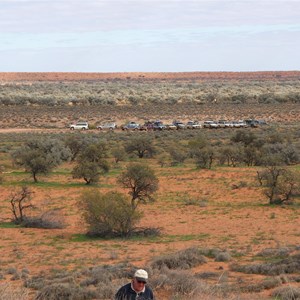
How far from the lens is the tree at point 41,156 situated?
35.1 m

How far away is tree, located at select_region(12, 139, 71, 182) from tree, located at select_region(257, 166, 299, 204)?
1214 cm

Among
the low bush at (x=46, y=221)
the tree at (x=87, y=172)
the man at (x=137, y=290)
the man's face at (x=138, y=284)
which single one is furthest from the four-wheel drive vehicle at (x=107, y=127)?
the man's face at (x=138, y=284)

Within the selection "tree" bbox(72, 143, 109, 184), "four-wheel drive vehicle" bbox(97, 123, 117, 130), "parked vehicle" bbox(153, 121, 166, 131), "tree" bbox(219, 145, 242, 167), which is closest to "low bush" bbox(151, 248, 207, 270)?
"tree" bbox(72, 143, 109, 184)

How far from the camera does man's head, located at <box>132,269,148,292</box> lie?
28.2 ft

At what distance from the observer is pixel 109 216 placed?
22984mm

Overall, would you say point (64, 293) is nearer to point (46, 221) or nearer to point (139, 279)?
point (139, 279)

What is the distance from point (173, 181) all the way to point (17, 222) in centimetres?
1197

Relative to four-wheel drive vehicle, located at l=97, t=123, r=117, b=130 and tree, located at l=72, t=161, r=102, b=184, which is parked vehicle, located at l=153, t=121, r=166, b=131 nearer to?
four-wheel drive vehicle, located at l=97, t=123, r=117, b=130

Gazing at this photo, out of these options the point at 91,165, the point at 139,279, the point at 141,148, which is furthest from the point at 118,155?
the point at 139,279

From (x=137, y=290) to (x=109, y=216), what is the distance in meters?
14.2

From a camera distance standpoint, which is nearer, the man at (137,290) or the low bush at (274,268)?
the man at (137,290)

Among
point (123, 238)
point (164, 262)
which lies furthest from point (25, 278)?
point (123, 238)

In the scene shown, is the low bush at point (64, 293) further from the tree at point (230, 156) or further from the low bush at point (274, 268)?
the tree at point (230, 156)

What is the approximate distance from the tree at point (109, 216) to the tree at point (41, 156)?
12028mm
